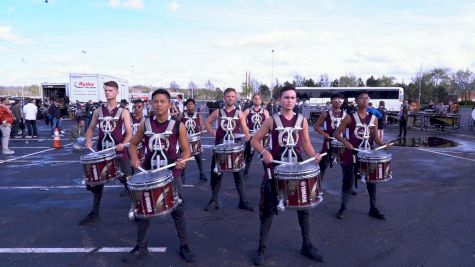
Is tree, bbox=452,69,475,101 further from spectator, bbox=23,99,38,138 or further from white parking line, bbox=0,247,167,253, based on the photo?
white parking line, bbox=0,247,167,253

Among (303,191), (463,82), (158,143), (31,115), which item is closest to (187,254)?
(158,143)

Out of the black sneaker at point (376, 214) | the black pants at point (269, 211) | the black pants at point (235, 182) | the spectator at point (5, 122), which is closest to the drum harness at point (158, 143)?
the black pants at point (269, 211)

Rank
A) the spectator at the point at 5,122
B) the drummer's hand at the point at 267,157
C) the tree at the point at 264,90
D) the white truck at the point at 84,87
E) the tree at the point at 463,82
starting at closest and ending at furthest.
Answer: the drummer's hand at the point at 267,157 < the spectator at the point at 5,122 < the white truck at the point at 84,87 < the tree at the point at 264,90 < the tree at the point at 463,82

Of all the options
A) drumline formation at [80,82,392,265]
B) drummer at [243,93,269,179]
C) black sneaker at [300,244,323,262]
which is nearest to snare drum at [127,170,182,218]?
drumline formation at [80,82,392,265]

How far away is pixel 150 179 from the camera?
3.92 meters

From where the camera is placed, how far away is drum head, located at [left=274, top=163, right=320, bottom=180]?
395 centimetres

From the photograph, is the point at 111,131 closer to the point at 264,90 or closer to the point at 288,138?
the point at 288,138

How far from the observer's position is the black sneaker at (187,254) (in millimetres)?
4312

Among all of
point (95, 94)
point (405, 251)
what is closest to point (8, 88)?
point (95, 94)

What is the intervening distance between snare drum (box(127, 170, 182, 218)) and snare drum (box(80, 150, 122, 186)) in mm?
1385

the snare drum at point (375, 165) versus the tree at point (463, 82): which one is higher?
the tree at point (463, 82)

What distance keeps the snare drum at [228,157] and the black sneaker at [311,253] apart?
6.56ft

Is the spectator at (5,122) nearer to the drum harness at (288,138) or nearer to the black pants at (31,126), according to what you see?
the black pants at (31,126)

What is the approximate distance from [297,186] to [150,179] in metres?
1.62
